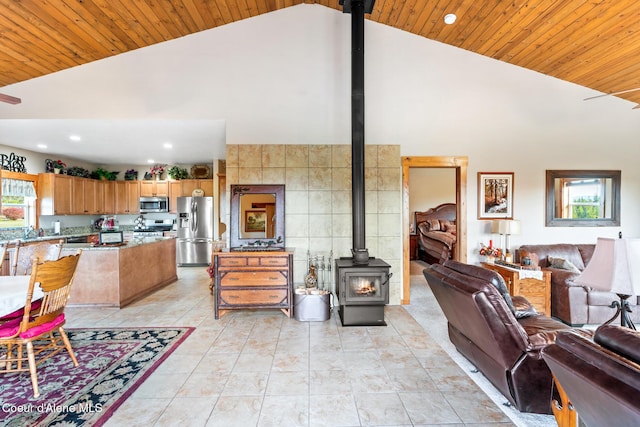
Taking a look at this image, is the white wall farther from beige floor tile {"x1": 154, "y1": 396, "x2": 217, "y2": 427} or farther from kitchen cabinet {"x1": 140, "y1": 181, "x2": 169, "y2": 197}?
kitchen cabinet {"x1": 140, "y1": 181, "x2": 169, "y2": 197}

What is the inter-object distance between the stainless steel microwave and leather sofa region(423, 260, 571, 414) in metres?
6.73

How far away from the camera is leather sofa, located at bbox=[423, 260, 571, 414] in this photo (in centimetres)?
192

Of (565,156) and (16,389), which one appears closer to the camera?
(16,389)

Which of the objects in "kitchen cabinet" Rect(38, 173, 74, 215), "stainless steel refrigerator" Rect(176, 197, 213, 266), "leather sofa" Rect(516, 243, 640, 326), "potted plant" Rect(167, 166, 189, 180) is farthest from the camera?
"potted plant" Rect(167, 166, 189, 180)

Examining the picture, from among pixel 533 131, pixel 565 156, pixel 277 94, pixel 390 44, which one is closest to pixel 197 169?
pixel 277 94

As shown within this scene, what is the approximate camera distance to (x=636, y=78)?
3.86 metres

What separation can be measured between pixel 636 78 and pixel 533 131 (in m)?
1.19

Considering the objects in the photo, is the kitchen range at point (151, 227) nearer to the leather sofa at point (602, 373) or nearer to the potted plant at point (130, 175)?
the potted plant at point (130, 175)

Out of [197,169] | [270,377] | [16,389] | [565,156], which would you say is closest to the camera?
[16,389]

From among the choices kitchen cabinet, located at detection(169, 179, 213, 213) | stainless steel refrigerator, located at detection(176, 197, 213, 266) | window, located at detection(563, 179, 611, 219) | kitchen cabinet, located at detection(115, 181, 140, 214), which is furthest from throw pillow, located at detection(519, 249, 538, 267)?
kitchen cabinet, located at detection(115, 181, 140, 214)

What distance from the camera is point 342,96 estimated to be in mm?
4215

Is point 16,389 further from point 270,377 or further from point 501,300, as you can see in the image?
point 501,300

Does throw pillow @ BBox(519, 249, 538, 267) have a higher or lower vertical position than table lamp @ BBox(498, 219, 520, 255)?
lower

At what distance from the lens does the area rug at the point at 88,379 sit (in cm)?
200
